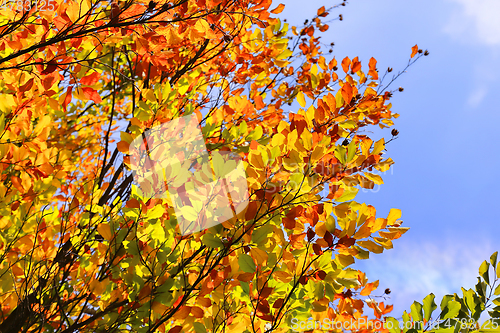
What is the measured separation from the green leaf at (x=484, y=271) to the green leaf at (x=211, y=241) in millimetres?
1263

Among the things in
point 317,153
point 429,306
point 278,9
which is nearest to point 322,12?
point 278,9

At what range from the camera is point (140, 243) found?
1.64 metres

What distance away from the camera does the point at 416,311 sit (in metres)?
1.32

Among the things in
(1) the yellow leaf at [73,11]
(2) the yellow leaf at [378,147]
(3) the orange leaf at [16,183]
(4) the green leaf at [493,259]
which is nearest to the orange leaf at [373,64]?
(2) the yellow leaf at [378,147]

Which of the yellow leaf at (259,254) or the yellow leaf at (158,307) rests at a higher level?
the yellow leaf at (259,254)

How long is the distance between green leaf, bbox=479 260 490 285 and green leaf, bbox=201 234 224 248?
1.26 metres

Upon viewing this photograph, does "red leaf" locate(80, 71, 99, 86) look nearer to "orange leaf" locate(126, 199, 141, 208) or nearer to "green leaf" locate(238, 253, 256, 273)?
"orange leaf" locate(126, 199, 141, 208)

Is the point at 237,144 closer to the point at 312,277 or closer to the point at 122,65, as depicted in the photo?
the point at 312,277

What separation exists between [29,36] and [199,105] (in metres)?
1.54

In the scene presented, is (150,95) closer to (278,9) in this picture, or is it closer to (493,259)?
(278,9)

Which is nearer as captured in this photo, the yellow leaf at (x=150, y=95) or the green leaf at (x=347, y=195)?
the green leaf at (x=347, y=195)

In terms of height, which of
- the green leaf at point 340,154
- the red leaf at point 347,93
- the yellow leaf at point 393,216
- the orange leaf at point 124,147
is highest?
the red leaf at point 347,93

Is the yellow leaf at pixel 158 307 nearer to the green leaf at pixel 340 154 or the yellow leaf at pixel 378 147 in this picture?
the green leaf at pixel 340 154

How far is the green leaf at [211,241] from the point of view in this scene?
53.9 inches
